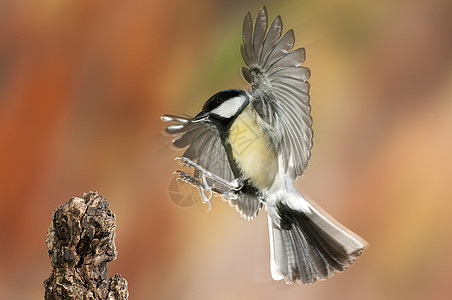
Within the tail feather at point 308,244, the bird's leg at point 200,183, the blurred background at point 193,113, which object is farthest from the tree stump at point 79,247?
the blurred background at point 193,113

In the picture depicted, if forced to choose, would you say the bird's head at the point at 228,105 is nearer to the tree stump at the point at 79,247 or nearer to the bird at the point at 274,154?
the bird at the point at 274,154

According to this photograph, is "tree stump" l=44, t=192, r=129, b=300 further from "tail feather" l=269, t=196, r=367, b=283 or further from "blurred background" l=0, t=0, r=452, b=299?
"blurred background" l=0, t=0, r=452, b=299

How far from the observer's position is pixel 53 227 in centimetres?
67

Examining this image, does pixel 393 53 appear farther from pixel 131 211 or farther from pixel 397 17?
pixel 131 211

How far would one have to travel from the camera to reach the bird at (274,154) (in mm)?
699

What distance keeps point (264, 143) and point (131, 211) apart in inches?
18.4

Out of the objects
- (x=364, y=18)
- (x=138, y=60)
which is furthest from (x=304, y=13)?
(x=138, y=60)

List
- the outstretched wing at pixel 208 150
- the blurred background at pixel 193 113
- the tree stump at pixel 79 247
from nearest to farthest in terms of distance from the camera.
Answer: the tree stump at pixel 79 247, the outstretched wing at pixel 208 150, the blurred background at pixel 193 113

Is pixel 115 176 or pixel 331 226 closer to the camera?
pixel 331 226

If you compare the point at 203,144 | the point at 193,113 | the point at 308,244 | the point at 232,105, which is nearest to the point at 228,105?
the point at 232,105

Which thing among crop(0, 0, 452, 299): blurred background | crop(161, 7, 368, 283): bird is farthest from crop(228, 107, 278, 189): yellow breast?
crop(0, 0, 452, 299): blurred background

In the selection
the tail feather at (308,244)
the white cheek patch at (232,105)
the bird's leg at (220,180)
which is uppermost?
the white cheek patch at (232,105)

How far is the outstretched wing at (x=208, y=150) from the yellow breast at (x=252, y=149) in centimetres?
6

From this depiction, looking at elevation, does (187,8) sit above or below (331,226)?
above
